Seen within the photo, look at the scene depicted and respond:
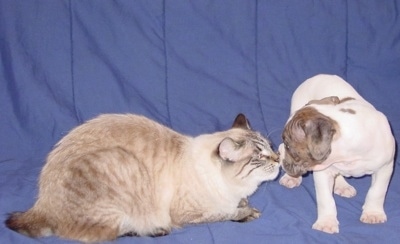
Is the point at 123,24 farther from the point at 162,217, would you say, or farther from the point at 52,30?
the point at 162,217

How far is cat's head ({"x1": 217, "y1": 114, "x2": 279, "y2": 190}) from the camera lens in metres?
2.34

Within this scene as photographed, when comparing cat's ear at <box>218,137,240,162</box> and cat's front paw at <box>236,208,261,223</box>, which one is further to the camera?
cat's front paw at <box>236,208,261,223</box>

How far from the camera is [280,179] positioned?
284 cm

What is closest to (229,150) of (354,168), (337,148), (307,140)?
(307,140)

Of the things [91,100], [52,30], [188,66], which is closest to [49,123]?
[91,100]

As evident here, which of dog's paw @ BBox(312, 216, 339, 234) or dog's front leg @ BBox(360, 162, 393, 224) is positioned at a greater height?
dog's front leg @ BBox(360, 162, 393, 224)

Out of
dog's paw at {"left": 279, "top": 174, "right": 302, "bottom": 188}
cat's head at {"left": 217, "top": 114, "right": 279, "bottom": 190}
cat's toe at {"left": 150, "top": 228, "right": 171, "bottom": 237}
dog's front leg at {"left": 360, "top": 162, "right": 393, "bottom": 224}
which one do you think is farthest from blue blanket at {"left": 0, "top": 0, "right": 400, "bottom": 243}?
cat's toe at {"left": 150, "top": 228, "right": 171, "bottom": 237}

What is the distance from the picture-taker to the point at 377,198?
2.46 meters

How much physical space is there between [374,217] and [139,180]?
102cm

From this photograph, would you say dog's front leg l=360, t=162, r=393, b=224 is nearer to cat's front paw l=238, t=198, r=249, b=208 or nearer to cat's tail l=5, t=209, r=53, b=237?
cat's front paw l=238, t=198, r=249, b=208

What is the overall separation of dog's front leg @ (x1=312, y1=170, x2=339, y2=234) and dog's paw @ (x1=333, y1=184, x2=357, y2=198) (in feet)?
0.87

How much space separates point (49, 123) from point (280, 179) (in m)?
1.32

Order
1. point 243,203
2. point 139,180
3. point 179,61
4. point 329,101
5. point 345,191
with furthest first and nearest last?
point 179,61, point 345,191, point 243,203, point 329,101, point 139,180

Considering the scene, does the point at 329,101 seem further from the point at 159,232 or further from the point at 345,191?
the point at 159,232
